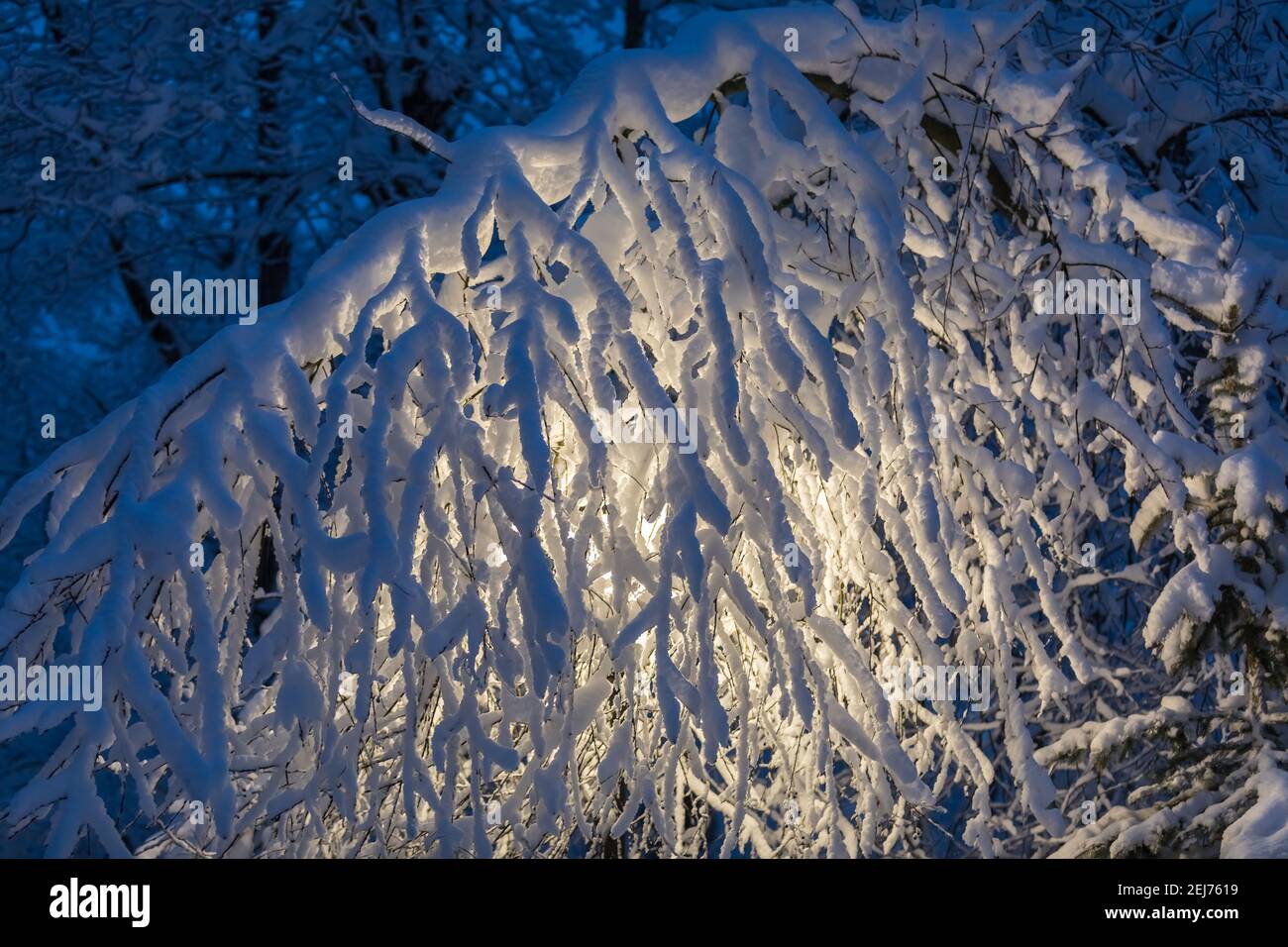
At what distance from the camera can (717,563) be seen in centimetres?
275

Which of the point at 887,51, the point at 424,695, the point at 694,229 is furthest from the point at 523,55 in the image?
the point at 424,695

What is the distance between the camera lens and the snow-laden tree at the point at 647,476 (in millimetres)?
2475

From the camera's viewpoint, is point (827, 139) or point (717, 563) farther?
point (827, 139)

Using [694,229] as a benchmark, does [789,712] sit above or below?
below

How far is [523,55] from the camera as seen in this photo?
28.4 ft

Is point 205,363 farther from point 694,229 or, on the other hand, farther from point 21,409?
point 21,409

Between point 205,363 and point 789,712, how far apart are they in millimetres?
1823

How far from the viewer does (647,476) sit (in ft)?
9.34

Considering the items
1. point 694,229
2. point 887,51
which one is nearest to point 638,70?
point 694,229

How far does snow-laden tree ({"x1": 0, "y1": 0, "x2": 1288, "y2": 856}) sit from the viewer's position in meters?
2.47
